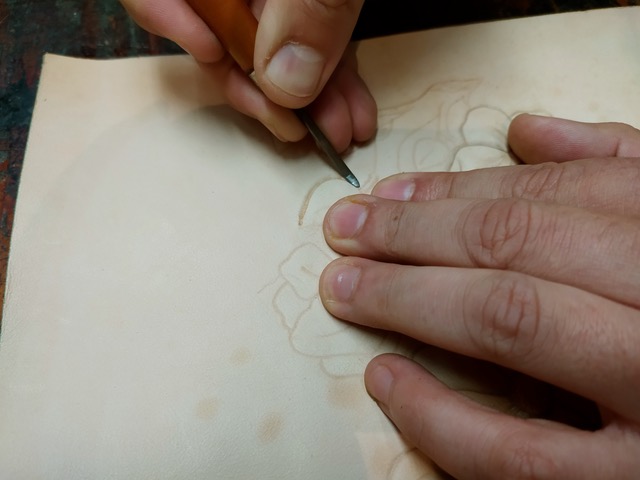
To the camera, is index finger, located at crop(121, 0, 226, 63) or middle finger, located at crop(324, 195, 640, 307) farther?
index finger, located at crop(121, 0, 226, 63)

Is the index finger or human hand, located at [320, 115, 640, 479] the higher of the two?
the index finger

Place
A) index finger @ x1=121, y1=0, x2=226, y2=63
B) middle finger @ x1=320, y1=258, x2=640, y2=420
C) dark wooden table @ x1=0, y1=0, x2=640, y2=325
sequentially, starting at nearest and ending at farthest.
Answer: middle finger @ x1=320, y1=258, x2=640, y2=420, index finger @ x1=121, y1=0, x2=226, y2=63, dark wooden table @ x1=0, y1=0, x2=640, y2=325

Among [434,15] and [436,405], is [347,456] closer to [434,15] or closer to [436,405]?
[436,405]

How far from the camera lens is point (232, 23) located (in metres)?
0.81

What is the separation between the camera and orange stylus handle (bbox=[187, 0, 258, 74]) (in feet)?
2.64

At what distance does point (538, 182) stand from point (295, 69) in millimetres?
415

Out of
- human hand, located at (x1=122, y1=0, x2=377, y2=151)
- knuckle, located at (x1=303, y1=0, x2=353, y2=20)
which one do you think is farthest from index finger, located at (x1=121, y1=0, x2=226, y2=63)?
knuckle, located at (x1=303, y1=0, x2=353, y2=20)

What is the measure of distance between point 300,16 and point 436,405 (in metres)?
0.56

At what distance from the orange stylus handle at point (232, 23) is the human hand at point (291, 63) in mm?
32

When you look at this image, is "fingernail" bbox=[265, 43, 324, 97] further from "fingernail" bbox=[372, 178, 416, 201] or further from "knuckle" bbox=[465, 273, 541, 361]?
"knuckle" bbox=[465, 273, 541, 361]

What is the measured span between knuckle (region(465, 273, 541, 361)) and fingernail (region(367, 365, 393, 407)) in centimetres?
15

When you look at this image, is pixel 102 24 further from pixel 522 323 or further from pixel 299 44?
pixel 522 323

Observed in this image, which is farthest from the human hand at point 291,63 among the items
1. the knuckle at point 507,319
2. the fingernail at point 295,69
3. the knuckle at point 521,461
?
the knuckle at point 521,461

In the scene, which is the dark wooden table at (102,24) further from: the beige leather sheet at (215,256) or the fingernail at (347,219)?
the fingernail at (347,219)
